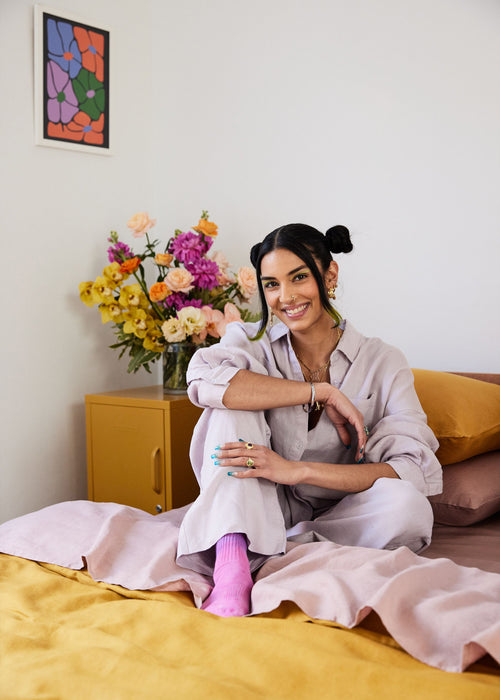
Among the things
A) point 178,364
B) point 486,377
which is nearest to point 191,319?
point 178,364

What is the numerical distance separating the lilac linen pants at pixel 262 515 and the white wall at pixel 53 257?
120 centimetres

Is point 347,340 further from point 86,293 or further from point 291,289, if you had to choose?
point 86,293

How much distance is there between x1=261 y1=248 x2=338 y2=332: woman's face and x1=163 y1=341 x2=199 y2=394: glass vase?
821mm

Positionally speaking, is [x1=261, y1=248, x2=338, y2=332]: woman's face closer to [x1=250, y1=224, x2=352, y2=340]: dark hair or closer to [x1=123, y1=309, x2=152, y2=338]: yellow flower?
[x1=250, y1=224, x2=352, y2=340]: dark hair

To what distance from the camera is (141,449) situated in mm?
2543

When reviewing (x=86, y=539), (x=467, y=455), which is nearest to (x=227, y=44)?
(x=467, y=455)

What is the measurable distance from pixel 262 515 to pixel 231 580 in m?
0.22

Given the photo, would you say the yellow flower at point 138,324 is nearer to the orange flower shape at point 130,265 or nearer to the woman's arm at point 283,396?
the orange flower shape at point 130,265

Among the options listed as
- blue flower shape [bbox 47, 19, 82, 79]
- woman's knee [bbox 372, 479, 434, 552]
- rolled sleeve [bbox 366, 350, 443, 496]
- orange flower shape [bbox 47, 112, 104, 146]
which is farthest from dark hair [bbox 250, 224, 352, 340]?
blue flower shape [bbox 47, 19, 82, 79]

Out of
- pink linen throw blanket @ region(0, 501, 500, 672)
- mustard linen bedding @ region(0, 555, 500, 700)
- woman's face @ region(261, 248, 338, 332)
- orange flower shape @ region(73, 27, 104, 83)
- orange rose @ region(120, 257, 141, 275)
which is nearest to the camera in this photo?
mustard linen bedding @ region(0, 555, 500, 700)

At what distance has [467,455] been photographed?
6.23ft

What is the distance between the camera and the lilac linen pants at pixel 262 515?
4.98 feet

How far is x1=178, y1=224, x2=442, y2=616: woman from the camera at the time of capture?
154 centimetres

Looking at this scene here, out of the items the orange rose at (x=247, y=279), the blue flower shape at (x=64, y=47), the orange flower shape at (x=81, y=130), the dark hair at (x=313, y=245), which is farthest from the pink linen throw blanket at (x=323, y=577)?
the blue flower shape at (x=64, y=47)
